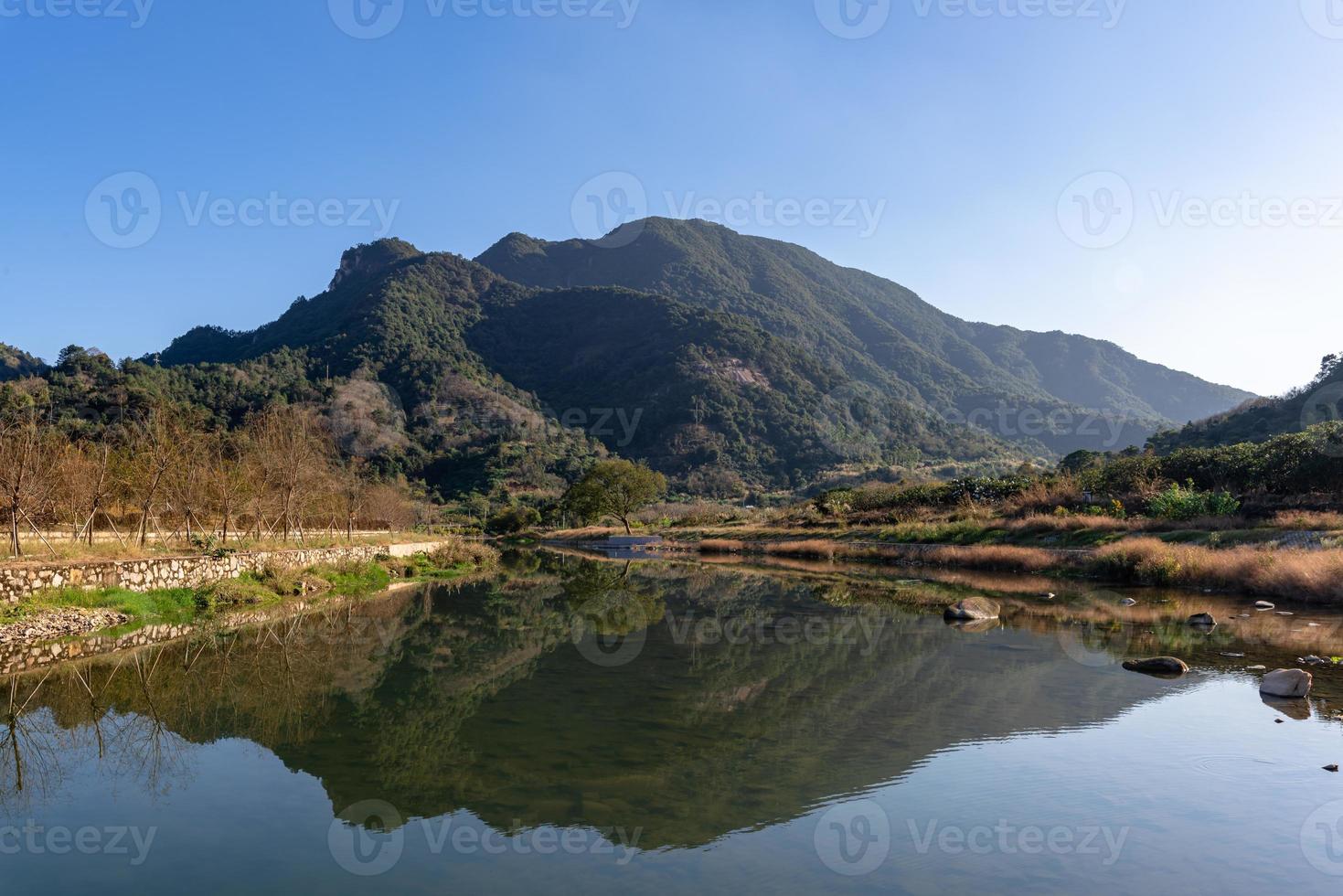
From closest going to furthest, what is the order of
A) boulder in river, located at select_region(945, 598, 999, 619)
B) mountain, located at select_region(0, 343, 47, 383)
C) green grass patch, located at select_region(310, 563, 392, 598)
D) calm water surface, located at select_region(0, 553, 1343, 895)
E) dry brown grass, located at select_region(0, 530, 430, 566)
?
calm water surface, located at select_region(0, 553, 1343, 895)
dry brown grass, located at select_region(0, 530, 430, 566)
boulder in river, located at select_region(945, 598, 999, 619)
green grass patch, located at select_region(310, 563, 392, 598)
mountain, located at select_region(0, 343, 47, 383)

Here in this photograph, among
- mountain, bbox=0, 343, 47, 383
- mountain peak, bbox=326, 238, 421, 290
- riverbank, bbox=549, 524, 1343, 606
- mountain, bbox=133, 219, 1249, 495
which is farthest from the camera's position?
mountain peak, bbox=326, 238, 421, 290

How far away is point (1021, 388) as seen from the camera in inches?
7530

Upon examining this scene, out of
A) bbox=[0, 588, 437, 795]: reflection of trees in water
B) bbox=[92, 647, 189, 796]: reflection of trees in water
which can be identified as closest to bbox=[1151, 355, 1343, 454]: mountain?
bbox=[0, 588, 437, 795]: reflection of trees in water

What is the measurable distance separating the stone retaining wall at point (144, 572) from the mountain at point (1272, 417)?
69176mm

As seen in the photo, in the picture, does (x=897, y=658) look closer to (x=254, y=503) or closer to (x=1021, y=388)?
(x=254, y=503)

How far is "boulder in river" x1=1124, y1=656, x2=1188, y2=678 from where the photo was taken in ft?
39.7

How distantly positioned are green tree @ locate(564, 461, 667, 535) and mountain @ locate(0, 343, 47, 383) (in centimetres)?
7649

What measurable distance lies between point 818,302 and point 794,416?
8673 cm

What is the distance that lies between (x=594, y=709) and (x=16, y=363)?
127884 mm

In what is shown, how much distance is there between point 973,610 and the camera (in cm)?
1867

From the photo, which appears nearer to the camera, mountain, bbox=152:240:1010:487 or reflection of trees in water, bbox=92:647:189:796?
reflection of trees in water, bbox=92:647:189:796

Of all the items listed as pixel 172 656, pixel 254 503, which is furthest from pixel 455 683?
pixel 254 503

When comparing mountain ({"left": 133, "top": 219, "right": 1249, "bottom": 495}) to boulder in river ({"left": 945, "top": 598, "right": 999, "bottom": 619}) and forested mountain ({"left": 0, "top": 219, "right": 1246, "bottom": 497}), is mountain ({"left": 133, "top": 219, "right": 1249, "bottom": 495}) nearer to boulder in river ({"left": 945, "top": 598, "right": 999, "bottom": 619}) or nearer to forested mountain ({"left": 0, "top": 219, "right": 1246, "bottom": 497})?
forested mountain ({"left": 0, "top": 219, "right": 1246, "bottom": 497})

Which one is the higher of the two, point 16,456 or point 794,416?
point 794,416
